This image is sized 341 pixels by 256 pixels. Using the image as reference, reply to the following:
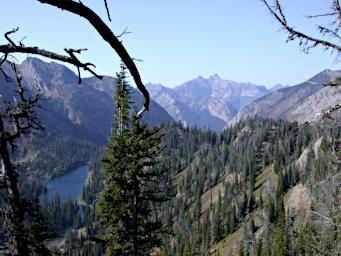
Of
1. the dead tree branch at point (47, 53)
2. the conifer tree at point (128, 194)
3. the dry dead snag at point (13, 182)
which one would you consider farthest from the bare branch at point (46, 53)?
the conifer tree at point (128, 194)

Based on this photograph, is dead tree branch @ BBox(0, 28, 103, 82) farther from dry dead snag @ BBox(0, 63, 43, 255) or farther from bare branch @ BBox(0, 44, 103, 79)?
dry dead snag @ BBox(0, 63, 43, 255)

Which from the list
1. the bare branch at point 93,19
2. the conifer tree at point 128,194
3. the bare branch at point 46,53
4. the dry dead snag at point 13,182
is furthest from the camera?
the conifer tree at point 128,194

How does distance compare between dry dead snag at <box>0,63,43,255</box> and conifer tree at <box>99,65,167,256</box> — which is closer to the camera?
dry dead snag at <box>0,63,43,255</box>

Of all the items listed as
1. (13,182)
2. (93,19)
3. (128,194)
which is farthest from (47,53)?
(128,194)

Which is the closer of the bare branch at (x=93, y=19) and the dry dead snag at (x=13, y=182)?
the bare branch at (x=93, y=19)

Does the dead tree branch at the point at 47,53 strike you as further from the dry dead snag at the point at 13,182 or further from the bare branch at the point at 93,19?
the dry dead snag at the point at 13,182

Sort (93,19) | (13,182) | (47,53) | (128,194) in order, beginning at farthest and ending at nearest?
(128,194) → (13,182) → (47,53) → (93,19)

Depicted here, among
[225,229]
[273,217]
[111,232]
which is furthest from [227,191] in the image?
[111,232]

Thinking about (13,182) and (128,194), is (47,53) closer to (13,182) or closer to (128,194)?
(13,182)

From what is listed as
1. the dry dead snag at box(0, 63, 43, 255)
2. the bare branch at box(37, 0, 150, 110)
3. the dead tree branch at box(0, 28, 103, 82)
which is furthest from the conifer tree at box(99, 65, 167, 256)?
the bare branch at box(37, 0, 150, 110)

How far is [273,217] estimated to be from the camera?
13788 centimetres

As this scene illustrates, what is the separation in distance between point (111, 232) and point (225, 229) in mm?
139331

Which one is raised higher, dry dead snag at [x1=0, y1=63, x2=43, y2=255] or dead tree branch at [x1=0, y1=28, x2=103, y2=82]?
dead tree branch at [x1=0, y1=28, x2=103, y2=82]

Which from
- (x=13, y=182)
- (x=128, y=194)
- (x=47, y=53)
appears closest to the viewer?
(x=47, y=53)
